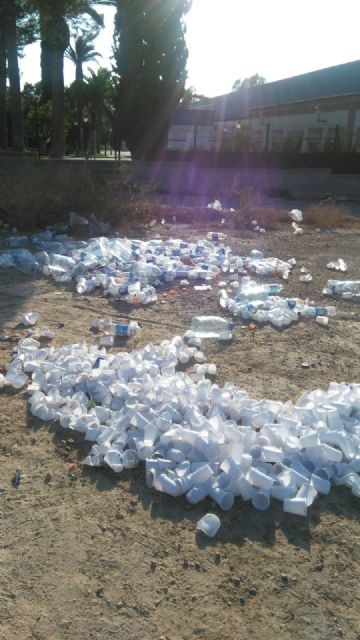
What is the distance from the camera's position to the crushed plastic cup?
2170 mm

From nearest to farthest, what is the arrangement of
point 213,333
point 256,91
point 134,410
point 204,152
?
point 134,410 < point 213,333 < point 204,152 < point 256,91

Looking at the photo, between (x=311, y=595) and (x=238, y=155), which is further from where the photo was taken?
(x=238, y=155)

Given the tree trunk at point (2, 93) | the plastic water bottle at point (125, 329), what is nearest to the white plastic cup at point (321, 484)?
the plastic water bottle at point (125, 329)

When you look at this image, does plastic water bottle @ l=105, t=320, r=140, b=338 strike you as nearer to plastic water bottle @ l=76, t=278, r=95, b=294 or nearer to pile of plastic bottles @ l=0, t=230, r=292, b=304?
pile of plastic bottles @ l=0, t=230, r=292, b=304

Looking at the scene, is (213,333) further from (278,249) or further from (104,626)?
(278,249)

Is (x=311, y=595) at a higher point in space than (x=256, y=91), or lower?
lower

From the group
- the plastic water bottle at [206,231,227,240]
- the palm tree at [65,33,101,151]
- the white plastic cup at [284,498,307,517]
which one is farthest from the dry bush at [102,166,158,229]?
the palm tree at [65,33,101,151]

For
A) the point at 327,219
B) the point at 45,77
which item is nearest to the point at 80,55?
the point at 45,77

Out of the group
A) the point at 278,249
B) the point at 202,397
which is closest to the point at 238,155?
the point at 278,249

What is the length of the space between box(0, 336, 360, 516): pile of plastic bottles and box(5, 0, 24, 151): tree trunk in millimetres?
13954

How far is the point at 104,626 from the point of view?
176 cm

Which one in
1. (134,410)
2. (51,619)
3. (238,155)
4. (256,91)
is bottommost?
(51,619)

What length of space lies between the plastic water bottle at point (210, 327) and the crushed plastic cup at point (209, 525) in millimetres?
2156

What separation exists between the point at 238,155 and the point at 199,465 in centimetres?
1671
